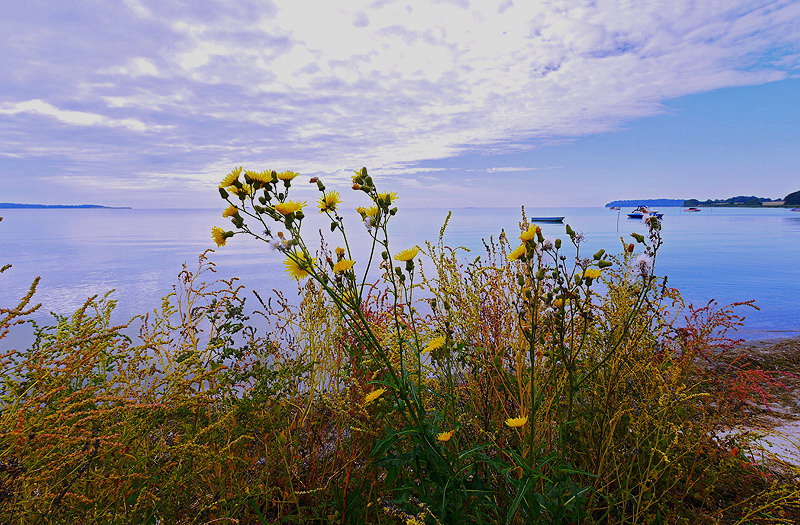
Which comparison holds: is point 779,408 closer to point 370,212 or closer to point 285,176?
point 370,212

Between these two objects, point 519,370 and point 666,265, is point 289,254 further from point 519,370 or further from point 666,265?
point 666,265

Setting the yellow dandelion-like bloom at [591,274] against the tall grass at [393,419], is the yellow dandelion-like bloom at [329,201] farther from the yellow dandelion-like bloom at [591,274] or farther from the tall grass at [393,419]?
the yellow dandelion-like bloom at [591,274]

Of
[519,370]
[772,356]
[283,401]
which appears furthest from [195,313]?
[772,356]

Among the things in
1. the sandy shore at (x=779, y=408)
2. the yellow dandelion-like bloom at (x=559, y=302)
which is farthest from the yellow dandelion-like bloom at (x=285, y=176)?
the sandy shore at (x=779, y=408)

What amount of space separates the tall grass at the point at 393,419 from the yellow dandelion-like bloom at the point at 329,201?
0.01m

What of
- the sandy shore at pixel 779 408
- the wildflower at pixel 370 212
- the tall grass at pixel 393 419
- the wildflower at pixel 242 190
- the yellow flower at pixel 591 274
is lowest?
the sandy shore at pixel 779 408

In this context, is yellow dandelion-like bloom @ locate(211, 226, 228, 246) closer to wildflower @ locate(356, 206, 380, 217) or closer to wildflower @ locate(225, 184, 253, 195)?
wildflower @ locate(225, 184, 253, 195)

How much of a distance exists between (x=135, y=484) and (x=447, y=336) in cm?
133

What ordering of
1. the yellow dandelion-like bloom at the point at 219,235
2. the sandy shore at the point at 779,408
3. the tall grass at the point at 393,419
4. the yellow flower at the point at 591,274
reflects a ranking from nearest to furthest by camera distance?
the tall grass at the point at 393,419 < the yellow flower at the point at 591,274 < the yellow dandelion-like bloom at the point at 219,235 < the sandy shore at the point at 779,408

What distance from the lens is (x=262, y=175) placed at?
1605 millimetres

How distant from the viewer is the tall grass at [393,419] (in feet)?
4.65

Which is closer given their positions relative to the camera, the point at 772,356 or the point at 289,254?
the point at 289,254

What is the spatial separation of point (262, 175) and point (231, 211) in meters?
0.17

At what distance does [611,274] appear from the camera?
2553 mm
